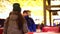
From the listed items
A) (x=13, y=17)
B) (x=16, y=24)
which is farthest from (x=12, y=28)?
(x=13, y=17)

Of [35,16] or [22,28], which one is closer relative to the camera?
[22,28]

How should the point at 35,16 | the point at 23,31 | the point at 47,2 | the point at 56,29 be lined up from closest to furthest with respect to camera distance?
the point at 23,31, the point at 56,29, the point at 47,2, the point at 35,16

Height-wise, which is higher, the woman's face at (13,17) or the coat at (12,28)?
the woman's face at (13,17)

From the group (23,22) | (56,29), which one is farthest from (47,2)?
(23,22)

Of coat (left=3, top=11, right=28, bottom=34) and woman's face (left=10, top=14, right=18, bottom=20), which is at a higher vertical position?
woman's face (left=10, top=14, right=18, bottom=20)

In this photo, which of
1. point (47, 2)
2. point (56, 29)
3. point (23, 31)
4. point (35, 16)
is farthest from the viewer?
point (35, 16)

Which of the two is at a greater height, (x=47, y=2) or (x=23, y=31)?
(x=47, y=2)

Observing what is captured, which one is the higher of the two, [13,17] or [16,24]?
[13,17]

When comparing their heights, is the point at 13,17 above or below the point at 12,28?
above

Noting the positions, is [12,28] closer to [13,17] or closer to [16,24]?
[16,24]

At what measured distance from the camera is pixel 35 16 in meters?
11.1

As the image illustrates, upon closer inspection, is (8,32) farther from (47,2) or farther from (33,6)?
(33,6)

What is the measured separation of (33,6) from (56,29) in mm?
5510

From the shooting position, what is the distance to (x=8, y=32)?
14.1 ft
